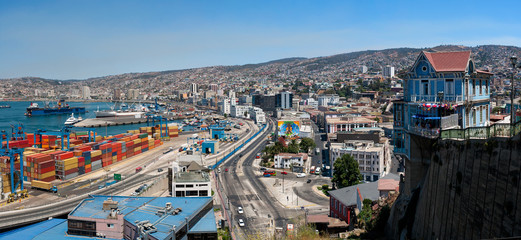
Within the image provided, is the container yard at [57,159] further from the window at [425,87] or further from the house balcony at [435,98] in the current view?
the window at [425,87]

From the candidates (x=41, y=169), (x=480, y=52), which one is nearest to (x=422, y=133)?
(x=41, y=169)

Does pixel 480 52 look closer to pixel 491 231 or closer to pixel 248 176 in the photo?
pixel 248 176

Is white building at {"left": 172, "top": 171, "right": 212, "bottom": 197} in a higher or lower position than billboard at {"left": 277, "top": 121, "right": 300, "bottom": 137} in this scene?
lower

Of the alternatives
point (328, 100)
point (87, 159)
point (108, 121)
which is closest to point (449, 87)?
point (87, 159)

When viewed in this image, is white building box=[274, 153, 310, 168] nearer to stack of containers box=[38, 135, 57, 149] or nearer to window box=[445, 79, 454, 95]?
stack of containers box=[38, 135, 57, 149]

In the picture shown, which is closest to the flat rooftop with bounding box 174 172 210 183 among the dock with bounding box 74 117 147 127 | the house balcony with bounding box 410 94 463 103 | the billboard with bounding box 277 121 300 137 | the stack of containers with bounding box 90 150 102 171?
the stack of containers with bounding box 90 150 102 171

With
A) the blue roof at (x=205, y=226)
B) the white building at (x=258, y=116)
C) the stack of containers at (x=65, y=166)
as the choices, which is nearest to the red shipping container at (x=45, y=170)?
the stack of containers at (x=65, y=166)
